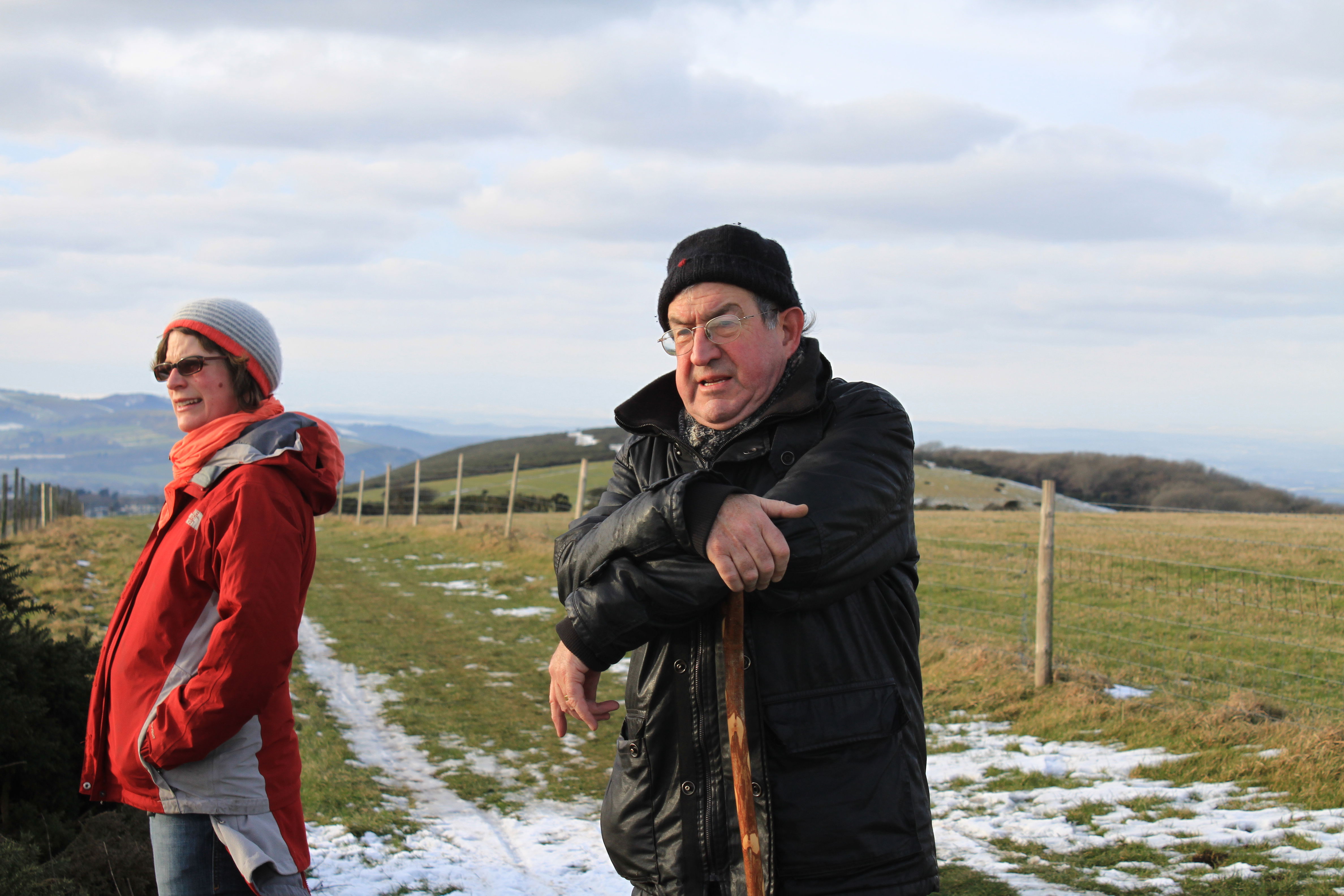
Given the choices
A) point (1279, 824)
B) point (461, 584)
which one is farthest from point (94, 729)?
point (461, 584)

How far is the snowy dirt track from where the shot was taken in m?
4.31

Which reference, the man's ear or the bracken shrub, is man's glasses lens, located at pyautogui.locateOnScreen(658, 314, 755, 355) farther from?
the bracken shrub

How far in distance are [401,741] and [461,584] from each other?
7.70m

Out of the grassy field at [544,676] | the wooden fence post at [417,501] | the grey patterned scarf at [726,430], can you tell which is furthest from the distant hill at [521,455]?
the grey patterned scarf at [726,430]

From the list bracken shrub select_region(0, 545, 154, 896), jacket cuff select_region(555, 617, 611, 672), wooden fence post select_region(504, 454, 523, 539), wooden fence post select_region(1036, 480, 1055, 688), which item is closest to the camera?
jacket cuff select_region(555, 617, 611, 672)

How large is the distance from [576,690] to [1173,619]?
9632 mm

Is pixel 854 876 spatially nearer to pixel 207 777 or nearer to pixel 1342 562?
pixel 207 777

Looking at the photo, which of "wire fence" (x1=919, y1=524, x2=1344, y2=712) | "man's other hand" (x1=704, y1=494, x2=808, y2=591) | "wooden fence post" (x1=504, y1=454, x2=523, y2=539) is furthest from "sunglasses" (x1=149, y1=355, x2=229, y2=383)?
"wooden fence post" (x1=504, y1=454, x2=523, y2=539)

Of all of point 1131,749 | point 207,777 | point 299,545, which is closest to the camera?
point 207,777

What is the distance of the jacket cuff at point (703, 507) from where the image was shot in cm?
178

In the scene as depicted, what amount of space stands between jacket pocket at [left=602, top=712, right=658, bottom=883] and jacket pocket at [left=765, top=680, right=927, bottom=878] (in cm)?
29

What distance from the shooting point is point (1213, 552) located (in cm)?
1398

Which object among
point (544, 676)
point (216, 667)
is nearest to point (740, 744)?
point (216, 667)

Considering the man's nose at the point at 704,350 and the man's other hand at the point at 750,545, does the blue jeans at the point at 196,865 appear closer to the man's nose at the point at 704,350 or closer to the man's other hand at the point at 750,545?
the man's other hand at the point at 750,545
